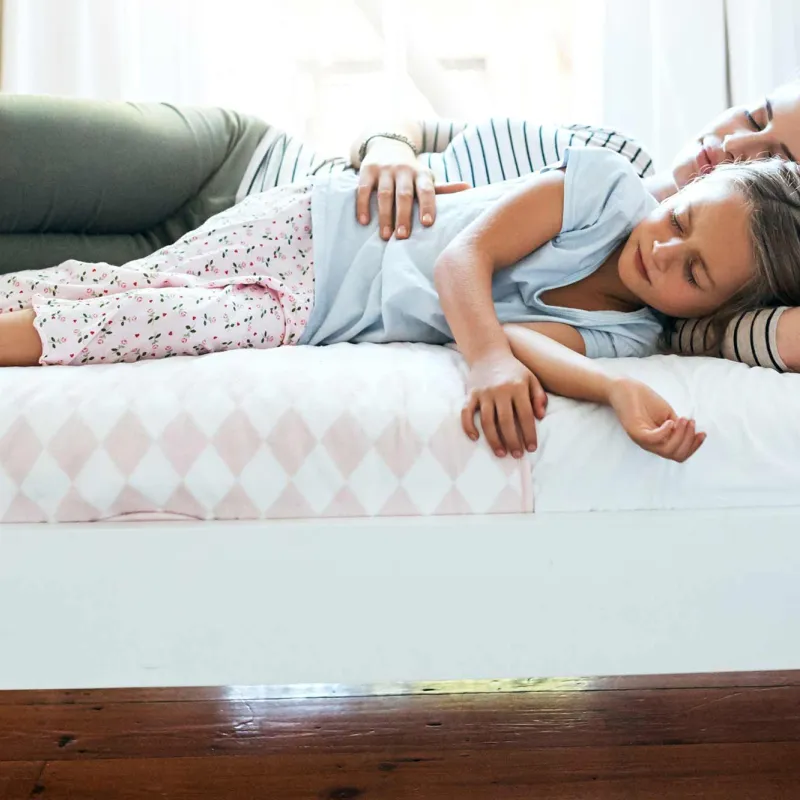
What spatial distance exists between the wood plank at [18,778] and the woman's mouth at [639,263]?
89 cm

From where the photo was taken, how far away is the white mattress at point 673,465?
783 mm

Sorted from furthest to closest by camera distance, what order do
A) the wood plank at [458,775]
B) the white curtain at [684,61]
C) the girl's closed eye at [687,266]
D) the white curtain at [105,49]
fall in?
the white curtain at [105,49]
the white curtain at [684,61]
the girl's closed eye at [687,266]
the wood plank at [458,775]

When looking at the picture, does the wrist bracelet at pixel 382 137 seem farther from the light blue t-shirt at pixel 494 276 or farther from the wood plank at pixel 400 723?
the wood plank at pixel 400 723

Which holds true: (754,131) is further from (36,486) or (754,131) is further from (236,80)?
(236,80)

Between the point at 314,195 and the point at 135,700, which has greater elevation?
the point at 314,195

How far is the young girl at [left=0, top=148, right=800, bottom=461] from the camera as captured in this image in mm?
942

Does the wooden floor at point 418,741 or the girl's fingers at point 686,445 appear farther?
the wooden floor at point 418,741

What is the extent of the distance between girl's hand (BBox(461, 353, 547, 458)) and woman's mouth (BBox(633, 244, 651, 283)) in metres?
0.28

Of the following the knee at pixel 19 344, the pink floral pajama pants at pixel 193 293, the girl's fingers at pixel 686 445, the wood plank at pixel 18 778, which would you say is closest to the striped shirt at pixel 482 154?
the pink floral pajama pants at pixel 193 293

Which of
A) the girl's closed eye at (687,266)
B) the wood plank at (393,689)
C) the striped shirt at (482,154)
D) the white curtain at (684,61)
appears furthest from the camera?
the white curtain at (684,61)

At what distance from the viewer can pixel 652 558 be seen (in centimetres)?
73

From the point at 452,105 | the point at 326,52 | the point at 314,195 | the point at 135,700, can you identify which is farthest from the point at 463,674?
the point at 326,52

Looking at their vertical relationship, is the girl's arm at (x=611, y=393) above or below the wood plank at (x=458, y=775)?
above

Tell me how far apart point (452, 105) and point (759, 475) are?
5.28 feet
